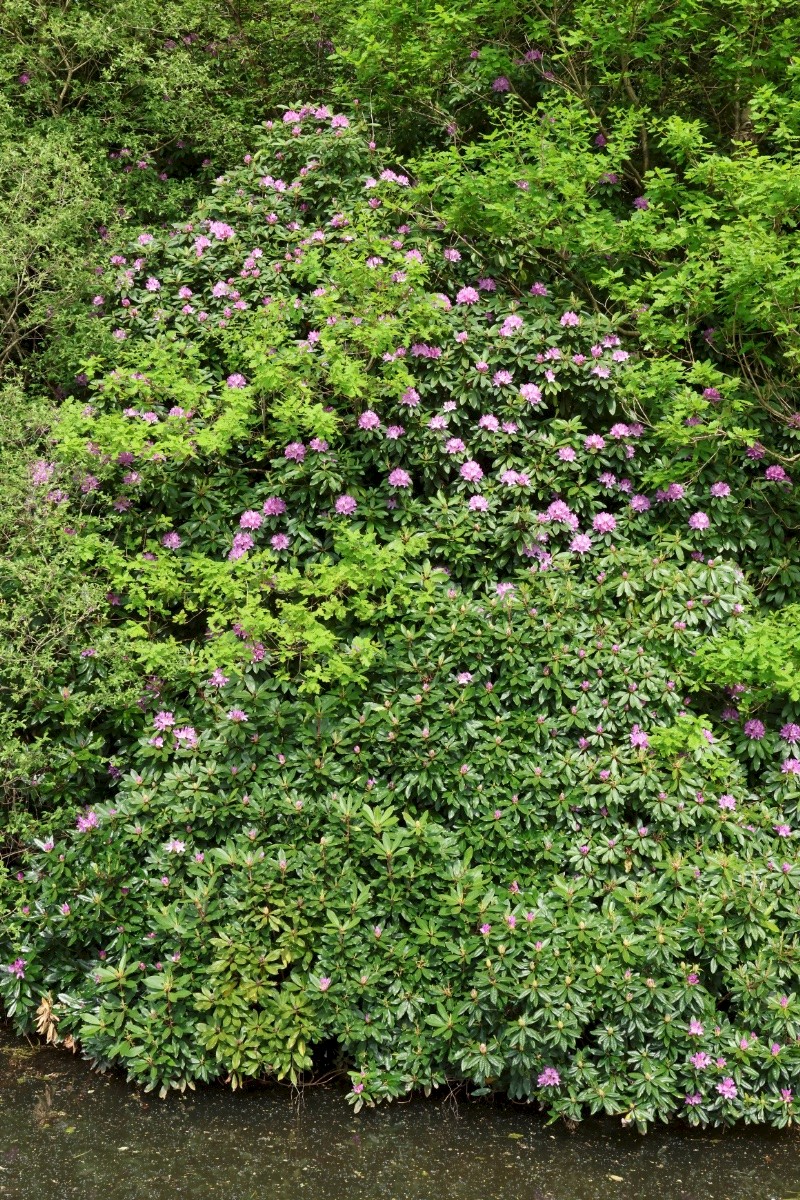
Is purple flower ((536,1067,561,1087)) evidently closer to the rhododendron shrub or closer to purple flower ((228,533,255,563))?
the rhododendron shrub

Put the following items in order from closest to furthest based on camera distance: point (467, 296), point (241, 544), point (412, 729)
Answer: point (412, 729) < point (241, 544) < point (467, 296)

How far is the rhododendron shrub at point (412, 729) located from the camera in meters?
4.07

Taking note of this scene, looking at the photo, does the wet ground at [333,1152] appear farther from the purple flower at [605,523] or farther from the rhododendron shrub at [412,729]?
the purple flower at [605,523]

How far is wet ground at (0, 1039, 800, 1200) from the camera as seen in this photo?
3.67m

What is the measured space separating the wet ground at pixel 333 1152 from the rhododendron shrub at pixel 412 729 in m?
0.13

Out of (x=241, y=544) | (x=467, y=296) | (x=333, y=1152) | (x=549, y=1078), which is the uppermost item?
(x=467, y=296)

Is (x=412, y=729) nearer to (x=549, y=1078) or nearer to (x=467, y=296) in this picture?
(x=549, y=1078)

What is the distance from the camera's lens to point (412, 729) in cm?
433

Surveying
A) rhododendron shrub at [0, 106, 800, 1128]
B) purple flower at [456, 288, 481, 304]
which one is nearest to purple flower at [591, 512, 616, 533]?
rhododendron shrub at [0, 106, 800, 1128]

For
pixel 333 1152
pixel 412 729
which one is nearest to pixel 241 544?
pixel 412 729

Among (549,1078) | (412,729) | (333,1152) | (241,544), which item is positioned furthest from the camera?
(241,544)

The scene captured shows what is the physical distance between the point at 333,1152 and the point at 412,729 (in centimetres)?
150

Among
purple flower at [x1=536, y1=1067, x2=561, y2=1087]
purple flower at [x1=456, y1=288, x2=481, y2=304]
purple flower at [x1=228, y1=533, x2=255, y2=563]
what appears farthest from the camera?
purple flower at [x1=456, y1=288, x2=481, y2=304]

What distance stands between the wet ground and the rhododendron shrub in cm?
13
